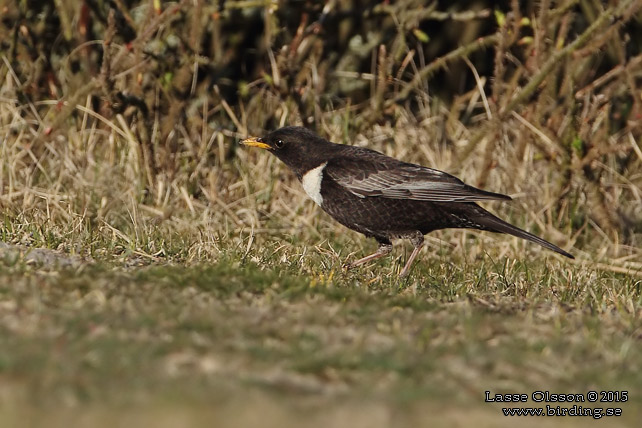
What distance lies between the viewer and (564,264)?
7.09m

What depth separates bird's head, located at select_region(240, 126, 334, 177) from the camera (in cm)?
680

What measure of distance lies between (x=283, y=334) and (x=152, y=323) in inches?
20.6

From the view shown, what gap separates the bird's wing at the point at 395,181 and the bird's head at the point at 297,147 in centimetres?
18

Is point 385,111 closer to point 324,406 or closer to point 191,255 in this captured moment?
point 191,255

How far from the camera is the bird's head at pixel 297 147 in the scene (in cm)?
680

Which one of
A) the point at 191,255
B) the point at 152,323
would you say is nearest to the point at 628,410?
the point at 152,323

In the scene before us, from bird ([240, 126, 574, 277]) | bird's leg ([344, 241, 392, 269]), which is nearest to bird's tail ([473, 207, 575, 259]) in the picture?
bird ([240, 126, 574, 277])

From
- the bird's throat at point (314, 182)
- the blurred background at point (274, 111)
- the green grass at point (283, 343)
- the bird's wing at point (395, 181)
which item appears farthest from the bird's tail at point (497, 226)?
the blurred background at point (274, 111)

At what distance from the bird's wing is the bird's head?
18 centimetres

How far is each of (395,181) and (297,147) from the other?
77 cm

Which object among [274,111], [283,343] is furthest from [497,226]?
[274,111]

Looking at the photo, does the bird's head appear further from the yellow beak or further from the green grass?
the green grass

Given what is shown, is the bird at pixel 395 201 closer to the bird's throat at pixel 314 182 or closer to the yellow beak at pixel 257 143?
the bird's throat at pixel 314 182

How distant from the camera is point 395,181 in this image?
21.5 feet
